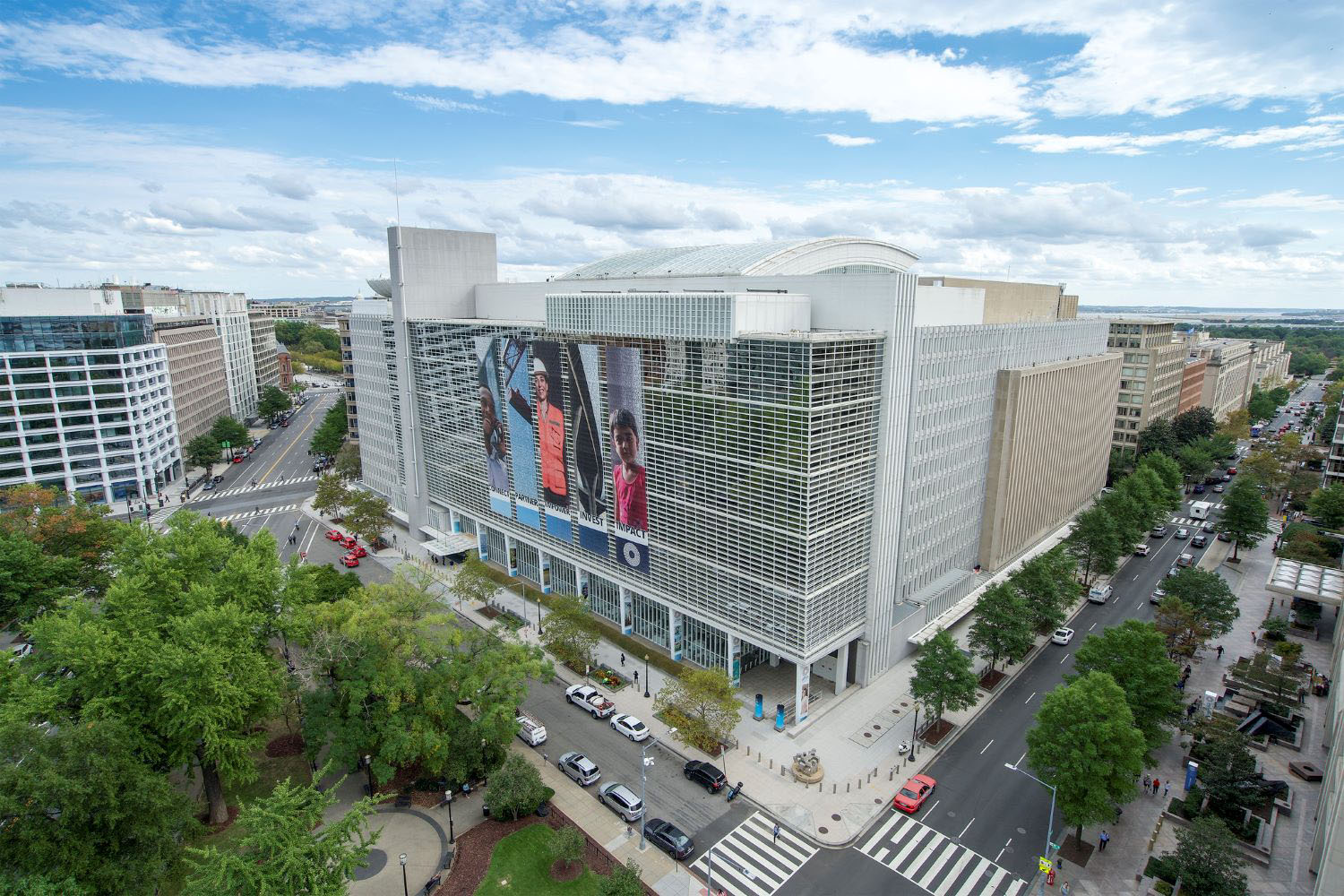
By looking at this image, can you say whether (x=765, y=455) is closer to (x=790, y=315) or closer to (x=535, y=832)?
(x=790, y=315)

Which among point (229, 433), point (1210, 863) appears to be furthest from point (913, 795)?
point (229, 433)

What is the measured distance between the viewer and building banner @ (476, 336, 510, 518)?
79000 millimetres

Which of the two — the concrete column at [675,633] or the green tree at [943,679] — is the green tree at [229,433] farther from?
the green tree at [943,679]

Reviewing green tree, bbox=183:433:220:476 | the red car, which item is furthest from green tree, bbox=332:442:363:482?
the red car

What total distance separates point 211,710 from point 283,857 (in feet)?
44.3

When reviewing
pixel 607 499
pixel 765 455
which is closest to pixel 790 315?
pixel 765 455

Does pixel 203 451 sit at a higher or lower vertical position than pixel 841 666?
higher

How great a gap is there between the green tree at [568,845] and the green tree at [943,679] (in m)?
27.7

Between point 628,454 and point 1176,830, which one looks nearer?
point 1176,830

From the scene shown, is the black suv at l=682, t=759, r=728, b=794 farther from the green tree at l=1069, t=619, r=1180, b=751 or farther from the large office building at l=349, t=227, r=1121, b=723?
the green tree at l=1069, t=619, r=1180, b=751

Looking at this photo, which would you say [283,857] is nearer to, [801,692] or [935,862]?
[935,862]

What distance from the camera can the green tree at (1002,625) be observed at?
192 ft

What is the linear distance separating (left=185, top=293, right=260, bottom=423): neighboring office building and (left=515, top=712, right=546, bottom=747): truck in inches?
6389

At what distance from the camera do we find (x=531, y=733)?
53.4 meters
